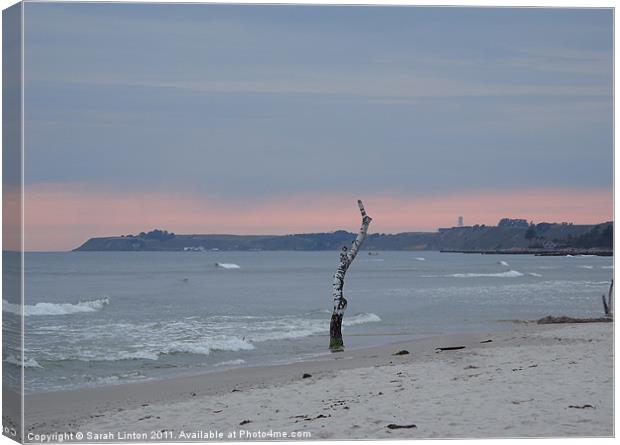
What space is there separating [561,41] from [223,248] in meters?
5.92

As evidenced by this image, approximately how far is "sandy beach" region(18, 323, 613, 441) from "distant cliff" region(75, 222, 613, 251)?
1.67 metres

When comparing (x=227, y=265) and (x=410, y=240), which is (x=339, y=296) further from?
(x=227, y=265)

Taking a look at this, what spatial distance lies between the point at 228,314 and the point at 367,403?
76.0ft

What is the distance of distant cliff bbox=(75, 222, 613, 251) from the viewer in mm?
13492

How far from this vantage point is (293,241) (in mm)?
14836

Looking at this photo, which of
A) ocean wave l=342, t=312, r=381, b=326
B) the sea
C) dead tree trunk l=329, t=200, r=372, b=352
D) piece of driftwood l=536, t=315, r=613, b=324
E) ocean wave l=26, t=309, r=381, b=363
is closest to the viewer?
the sea

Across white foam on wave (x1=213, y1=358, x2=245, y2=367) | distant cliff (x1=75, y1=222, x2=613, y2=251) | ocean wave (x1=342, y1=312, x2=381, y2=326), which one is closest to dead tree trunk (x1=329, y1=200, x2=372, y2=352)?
distant cliff (x1=75, y1=222, x2=613, y2=251)

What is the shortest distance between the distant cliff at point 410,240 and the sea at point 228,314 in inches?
35.2

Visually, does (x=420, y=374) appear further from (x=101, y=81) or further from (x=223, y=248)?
(x=101, y=81)

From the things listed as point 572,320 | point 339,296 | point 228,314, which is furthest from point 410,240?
point 228,314

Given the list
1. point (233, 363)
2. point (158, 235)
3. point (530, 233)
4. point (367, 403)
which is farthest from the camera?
point (233, 363)

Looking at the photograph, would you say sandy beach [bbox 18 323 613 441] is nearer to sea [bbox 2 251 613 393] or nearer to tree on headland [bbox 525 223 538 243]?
sea [bbox 2 251 613 393]

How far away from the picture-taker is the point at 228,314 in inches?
1357

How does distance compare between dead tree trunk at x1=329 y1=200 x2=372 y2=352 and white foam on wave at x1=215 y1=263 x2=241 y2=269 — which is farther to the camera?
white foam on wave at x1=215 y1=263 x2=241 y2=269
